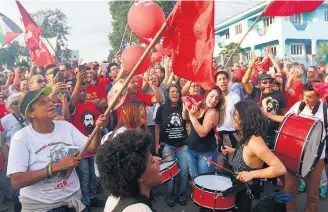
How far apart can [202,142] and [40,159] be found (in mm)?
2546

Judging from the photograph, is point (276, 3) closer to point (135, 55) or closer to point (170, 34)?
point (135, 55)

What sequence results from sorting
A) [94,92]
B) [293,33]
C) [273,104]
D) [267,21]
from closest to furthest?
[273,104] → [94,92] → [293,33] → [267,21]

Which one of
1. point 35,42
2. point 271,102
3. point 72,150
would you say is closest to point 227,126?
point 271,102

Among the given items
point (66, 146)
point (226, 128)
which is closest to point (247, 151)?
point (66, 146)

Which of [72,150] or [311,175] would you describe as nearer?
[72,150]

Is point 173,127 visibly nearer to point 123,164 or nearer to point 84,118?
point 84,118

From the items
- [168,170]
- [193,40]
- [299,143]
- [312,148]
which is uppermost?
[193,40]

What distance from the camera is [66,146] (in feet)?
8.66

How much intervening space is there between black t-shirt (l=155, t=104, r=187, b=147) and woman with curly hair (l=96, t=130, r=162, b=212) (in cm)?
311

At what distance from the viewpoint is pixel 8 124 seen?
480 centimetres

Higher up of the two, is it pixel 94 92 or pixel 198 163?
pixel 94 92

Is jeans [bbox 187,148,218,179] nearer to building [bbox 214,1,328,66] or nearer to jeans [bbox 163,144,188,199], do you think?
jeans [bbox 163,144,188,199]

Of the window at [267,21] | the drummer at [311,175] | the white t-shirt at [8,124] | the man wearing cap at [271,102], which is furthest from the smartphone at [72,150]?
the window at [267,21]

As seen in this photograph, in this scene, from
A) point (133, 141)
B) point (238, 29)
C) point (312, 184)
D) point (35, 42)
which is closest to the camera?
point (133, 141)
